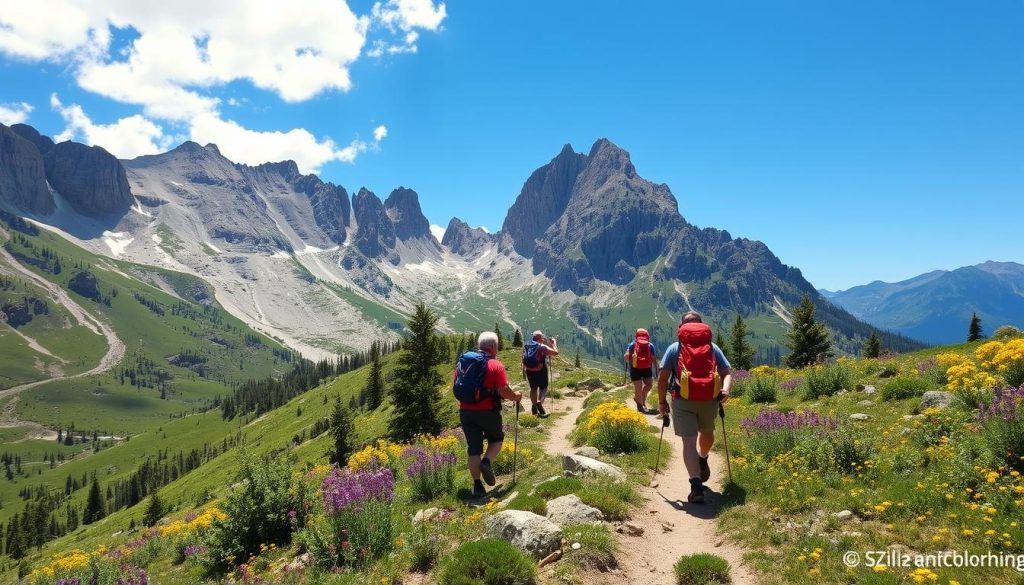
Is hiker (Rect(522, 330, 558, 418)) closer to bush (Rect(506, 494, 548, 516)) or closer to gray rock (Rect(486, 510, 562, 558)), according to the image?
bush (Rect(506, 494, 548, 516))

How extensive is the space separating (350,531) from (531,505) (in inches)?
132

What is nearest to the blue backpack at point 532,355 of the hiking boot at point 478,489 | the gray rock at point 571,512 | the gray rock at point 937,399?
the hiking boot at point 478,489

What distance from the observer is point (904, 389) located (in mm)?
15570

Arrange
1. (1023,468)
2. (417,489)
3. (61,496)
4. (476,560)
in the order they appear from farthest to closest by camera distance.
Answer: (61,496)
(417,489)
(1023,468)
(476,560)

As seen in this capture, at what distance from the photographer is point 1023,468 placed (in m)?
7.81

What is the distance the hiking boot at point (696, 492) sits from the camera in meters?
10.3

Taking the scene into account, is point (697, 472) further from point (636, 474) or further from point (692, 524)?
point (636, 474)

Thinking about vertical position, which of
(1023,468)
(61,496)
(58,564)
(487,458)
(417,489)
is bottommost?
(61,496)

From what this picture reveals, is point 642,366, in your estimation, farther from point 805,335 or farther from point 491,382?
point 805,335

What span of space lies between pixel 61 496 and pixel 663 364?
27391 centimetres

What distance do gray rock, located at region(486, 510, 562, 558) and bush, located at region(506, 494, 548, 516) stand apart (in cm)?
87

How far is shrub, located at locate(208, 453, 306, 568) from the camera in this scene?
36.5 ft

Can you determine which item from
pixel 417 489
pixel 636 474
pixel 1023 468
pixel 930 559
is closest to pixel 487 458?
pixel 417 489

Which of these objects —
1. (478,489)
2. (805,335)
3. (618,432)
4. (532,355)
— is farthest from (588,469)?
(805,335)
